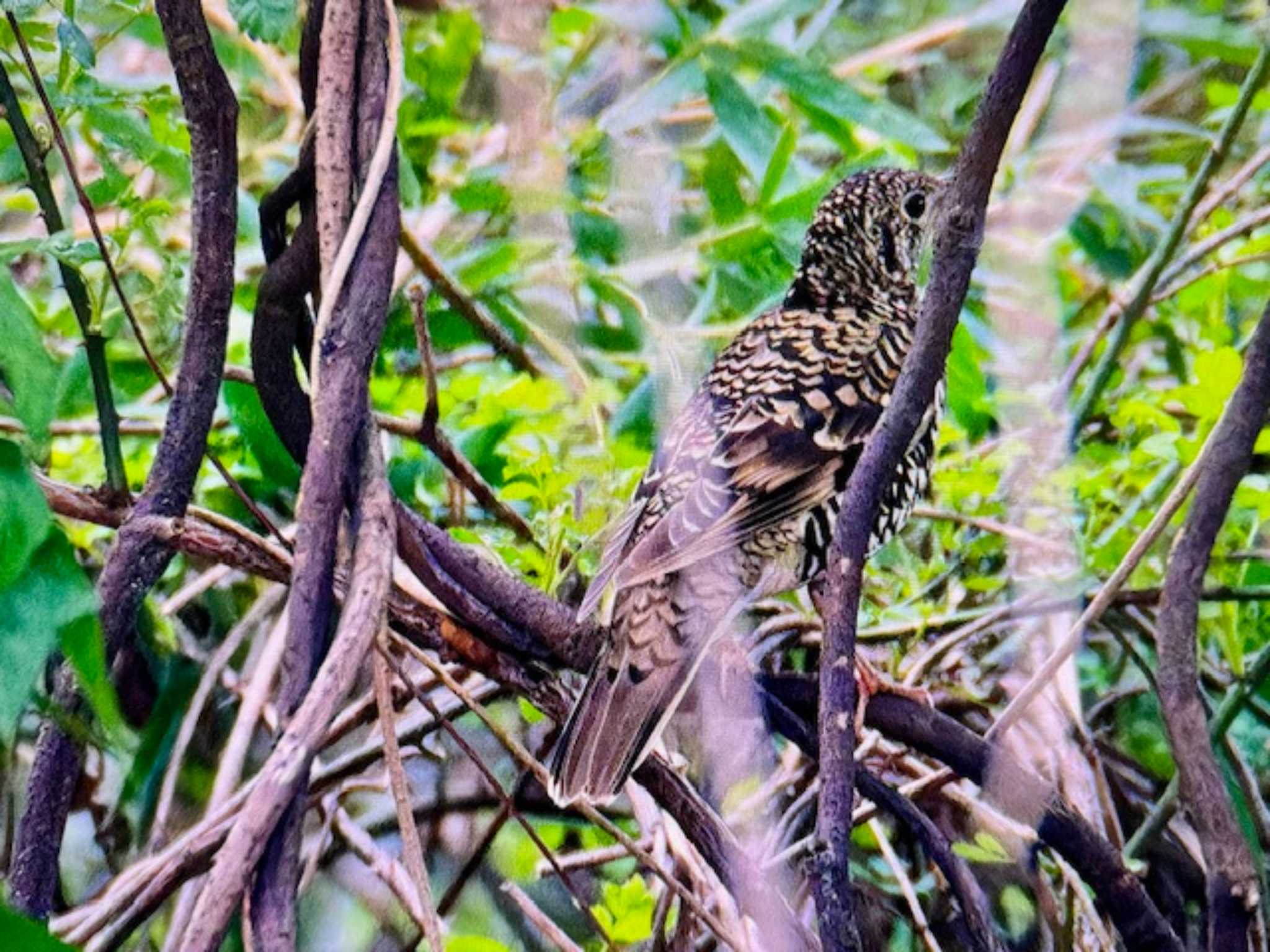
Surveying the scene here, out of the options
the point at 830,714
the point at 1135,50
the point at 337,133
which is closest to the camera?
the point at 830,714

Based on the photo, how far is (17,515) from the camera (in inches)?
35.4

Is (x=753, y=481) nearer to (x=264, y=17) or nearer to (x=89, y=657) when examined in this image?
Result: (x=264, y=17)

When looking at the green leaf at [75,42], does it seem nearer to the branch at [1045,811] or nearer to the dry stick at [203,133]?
the dry stick at [203,133]

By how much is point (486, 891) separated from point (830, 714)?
0.99 m

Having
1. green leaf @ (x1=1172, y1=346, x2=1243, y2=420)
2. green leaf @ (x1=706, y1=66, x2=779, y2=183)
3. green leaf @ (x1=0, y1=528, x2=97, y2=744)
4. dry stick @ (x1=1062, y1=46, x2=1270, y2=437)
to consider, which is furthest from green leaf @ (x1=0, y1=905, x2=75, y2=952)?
dry stick @ (x1=1062, y1=46, x2=1270, y2=437)

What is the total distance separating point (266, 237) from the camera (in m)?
1.25

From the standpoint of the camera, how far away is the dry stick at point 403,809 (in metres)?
0.96

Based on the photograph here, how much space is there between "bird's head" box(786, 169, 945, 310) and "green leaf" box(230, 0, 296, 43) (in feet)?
3.04

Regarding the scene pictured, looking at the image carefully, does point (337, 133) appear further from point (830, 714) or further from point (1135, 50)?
point (1135, 50)

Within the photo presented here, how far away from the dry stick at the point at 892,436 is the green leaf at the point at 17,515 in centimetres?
50

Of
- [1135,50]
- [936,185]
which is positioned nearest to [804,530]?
[936,185]

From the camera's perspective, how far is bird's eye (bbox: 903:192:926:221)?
6.46 feet

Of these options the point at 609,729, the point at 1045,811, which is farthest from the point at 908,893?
the point at 609,729

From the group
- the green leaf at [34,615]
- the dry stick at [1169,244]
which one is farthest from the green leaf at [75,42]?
the dry stick at [1169,244]
